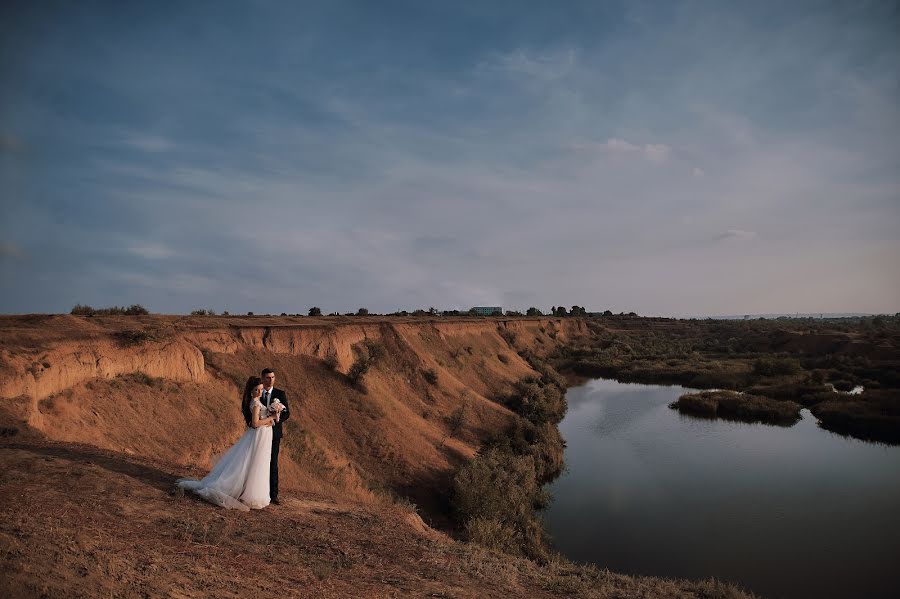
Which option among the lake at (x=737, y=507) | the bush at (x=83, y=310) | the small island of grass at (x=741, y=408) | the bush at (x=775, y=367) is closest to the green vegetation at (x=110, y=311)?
the bush at (x=83, y=310)

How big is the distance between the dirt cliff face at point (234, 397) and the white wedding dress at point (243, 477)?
426 centimetres

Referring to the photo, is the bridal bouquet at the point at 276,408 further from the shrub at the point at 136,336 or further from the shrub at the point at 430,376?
the shrub at the point at 430,376

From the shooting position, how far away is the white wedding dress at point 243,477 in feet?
24.5

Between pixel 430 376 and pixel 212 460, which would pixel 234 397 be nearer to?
Answer: pixel 212 460

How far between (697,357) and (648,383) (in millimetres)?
14317

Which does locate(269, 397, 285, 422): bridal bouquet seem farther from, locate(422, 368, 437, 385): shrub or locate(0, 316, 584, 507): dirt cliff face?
locate(422, 368, 437, 385): shrub

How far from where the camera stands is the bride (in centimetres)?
740

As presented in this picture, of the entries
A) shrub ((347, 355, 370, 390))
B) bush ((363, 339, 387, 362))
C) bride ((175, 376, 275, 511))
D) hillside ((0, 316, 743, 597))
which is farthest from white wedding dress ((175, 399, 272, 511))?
bush ((363, 339, 387, 362))

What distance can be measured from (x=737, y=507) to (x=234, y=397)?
18539 mm

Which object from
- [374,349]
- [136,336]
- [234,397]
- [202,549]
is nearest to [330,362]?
[374,349]

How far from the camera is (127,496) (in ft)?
23.0

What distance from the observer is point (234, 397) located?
15289 millimetres

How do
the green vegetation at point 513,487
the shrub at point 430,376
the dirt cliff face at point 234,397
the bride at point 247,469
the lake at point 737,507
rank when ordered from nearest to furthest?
the bride at point 247,469 → the dirt cliff face at point 234,397 → the green vegetation at point 513,487 → the lake at point 737,507 → the shrub at point 430,376

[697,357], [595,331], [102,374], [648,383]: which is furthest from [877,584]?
[595,331]
